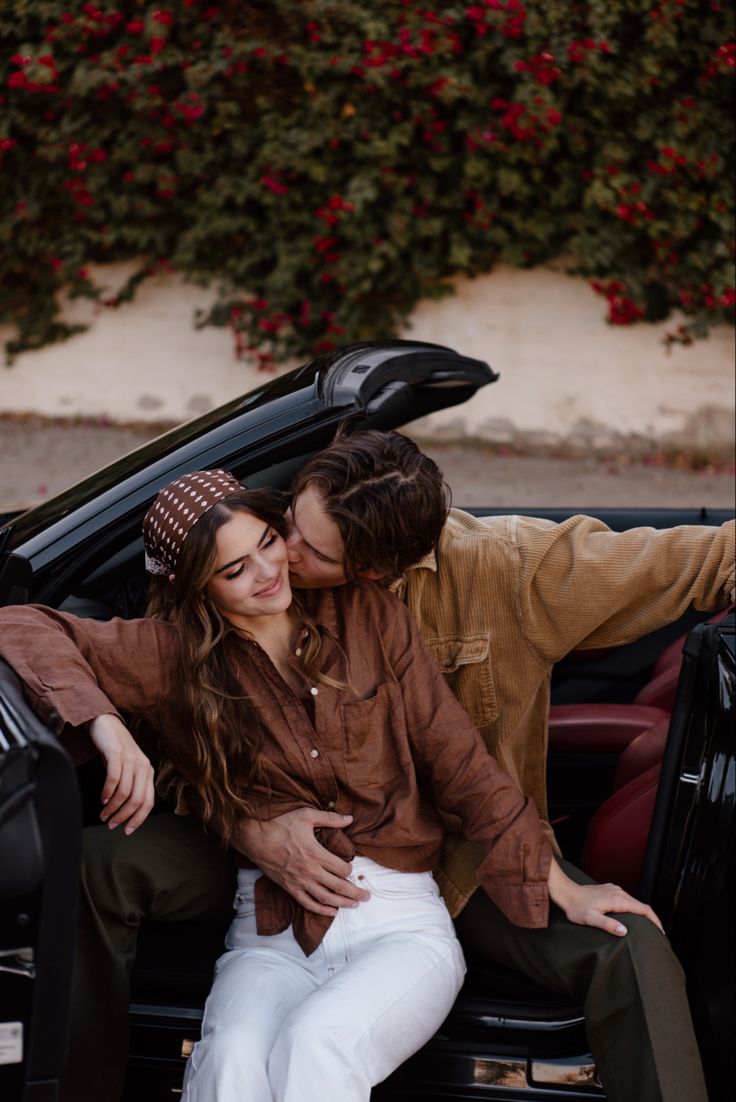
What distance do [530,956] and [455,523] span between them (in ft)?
2.93

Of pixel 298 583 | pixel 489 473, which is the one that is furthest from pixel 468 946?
pixel 489 473

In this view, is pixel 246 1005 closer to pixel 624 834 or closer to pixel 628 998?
pixel 628 998

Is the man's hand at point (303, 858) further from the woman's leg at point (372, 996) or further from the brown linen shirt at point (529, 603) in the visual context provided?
the brown linen shirt at point (529, 603)

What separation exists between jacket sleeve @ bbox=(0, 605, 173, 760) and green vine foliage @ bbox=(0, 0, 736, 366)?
18.0ft

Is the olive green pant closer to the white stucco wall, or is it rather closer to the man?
the man

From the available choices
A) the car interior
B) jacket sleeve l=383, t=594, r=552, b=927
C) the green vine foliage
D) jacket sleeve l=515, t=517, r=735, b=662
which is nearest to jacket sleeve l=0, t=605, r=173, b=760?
the car interior

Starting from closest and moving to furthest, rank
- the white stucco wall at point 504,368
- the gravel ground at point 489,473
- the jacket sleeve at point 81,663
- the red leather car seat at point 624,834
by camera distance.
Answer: the jacket sleeve at point 81,663 < the red leather car seat at point 624,834 < the gravel ground at point 489,473 < the white stucco wall at point 504,368

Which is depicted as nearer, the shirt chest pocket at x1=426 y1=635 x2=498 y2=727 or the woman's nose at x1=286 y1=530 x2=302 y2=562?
the woman's nose at x1=286 y1=530 x2=302 y2=562

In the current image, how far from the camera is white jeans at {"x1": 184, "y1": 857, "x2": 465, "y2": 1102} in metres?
1.78

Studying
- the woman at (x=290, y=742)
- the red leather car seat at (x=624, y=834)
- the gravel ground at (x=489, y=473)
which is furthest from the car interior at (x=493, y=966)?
the gravel ground at (x=489, y=473)

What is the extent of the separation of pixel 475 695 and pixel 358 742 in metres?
0.35

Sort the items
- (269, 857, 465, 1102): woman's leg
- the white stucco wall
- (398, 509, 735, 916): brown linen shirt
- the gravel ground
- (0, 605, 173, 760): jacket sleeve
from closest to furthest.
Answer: (269, 857, 465, 1102): woman's leg
(0, 605, 173, 760): jacket sleeve
(398, 509, 735, 916): brown linen shirt
the gravel ground
the white stucco wall

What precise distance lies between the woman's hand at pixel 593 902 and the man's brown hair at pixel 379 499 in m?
0.63

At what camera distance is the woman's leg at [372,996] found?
176 centimetres
